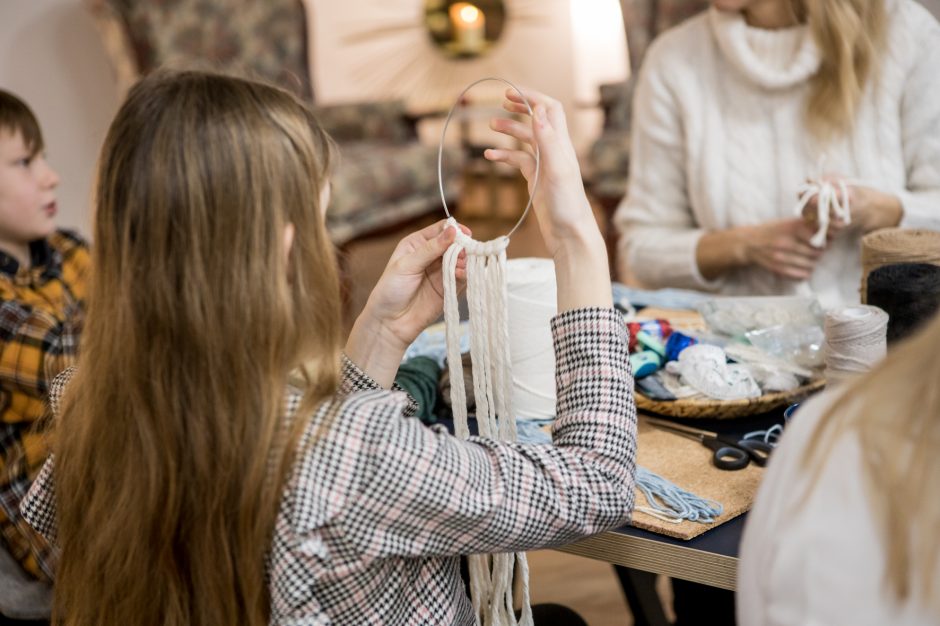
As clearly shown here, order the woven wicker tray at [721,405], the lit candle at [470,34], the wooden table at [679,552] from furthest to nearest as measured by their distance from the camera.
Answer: the lit candle at [470,34] → the woven wicker tray at [721,405] → the wooden table at [679,552]

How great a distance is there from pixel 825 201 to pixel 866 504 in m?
1.01

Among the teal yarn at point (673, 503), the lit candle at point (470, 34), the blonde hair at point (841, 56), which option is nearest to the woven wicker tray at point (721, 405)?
the teal yarn at point (673, 503)

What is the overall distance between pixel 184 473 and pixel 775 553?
0.47 meters

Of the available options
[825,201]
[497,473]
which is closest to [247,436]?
[497,473]

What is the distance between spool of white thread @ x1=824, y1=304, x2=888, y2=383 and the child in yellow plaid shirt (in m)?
0.93

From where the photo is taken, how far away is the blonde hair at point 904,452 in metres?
0.52

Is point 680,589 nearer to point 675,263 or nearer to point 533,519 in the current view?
point 675,263

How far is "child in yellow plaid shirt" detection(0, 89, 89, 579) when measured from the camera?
144cm

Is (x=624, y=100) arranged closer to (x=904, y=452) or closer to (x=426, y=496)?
(x=426, y=496)

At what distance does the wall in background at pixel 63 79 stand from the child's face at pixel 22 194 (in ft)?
7.77

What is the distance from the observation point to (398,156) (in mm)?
4000

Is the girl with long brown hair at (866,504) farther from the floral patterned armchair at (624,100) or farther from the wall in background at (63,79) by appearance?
the wall in background at (63,79)

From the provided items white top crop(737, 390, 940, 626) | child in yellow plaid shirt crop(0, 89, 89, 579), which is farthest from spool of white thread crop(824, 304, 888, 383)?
child in yellow plaid shirt crop(0, 89, 89, 579)

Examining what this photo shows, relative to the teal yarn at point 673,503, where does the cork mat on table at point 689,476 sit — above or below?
below
